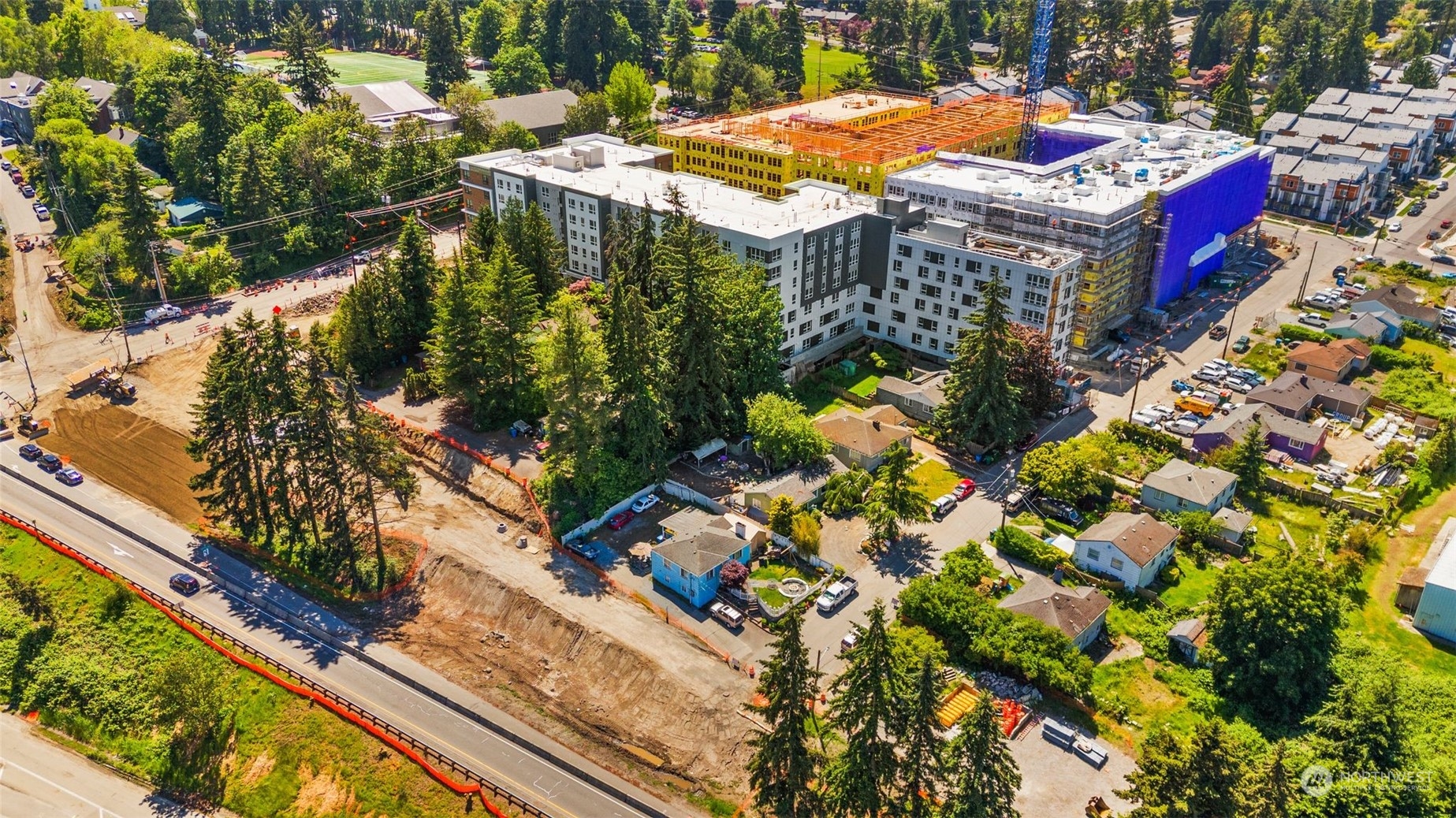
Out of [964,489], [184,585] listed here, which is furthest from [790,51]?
[184,585]

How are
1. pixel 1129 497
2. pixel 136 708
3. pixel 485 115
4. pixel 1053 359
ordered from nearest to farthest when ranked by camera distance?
pixel 136 708, pixel 1129 497, pixel 1053 359, pixel 485 115

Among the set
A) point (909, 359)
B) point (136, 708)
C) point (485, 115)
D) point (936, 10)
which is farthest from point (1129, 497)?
point (936, 10)

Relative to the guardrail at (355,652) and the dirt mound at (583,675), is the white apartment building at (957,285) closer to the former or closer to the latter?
the dirt mound at (583,675)

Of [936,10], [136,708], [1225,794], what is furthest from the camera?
[936,10]

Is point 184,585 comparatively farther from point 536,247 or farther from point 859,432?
point 859,432

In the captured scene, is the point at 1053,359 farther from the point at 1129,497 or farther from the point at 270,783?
the point at 270,783

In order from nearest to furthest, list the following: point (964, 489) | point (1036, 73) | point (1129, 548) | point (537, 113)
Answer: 1. point (1129, 548)
2. point (964, 489)
3. point (1036, 73)
4. point (537, 113)

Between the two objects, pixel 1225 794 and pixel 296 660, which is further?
pixel 296 660
